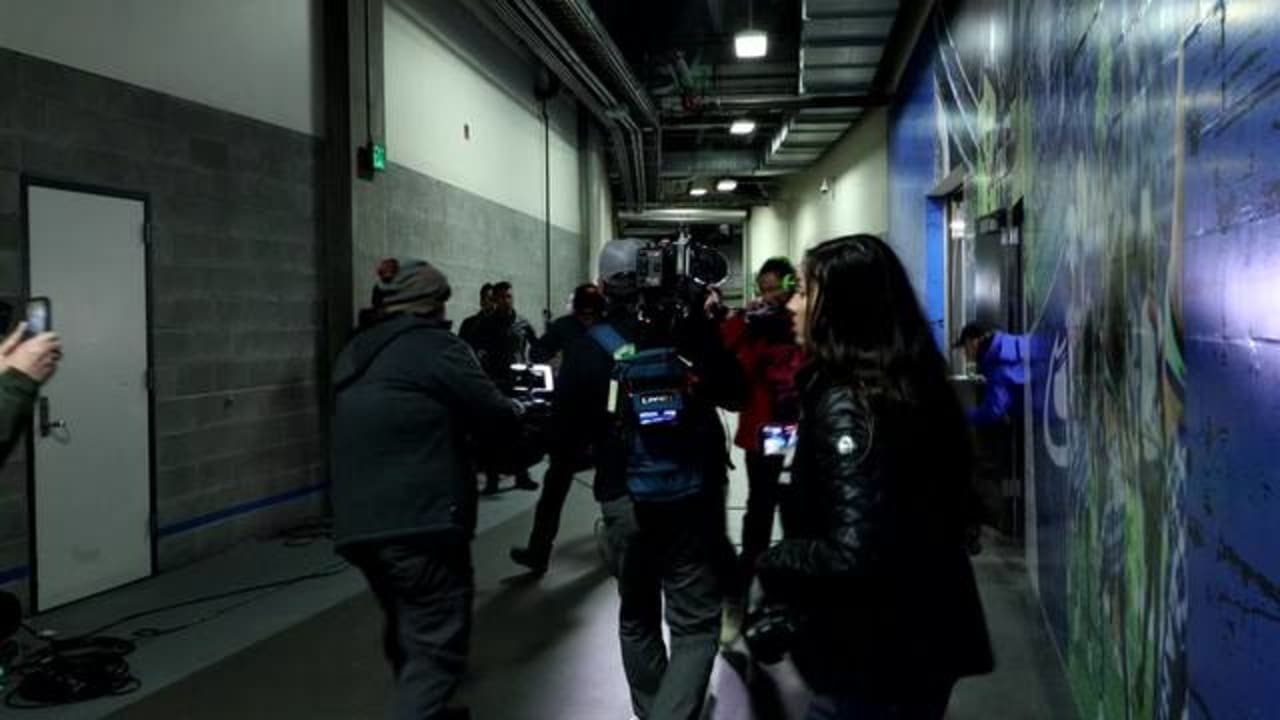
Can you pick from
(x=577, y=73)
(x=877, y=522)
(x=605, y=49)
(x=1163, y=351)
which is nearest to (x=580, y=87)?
(x=577, y=73)

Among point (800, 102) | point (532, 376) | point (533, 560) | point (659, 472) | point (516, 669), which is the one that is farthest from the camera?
point (800, 102)

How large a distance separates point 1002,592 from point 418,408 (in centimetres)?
373

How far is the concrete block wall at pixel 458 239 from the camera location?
825 cm

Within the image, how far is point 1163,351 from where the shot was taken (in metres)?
2.08

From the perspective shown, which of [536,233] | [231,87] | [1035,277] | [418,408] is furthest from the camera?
[536,233]

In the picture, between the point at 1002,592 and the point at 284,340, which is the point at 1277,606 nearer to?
the point at 1002,592

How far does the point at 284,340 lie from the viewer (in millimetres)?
7387

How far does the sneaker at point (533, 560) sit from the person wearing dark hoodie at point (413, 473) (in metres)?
2.95

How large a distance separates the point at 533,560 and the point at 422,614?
10.1ft

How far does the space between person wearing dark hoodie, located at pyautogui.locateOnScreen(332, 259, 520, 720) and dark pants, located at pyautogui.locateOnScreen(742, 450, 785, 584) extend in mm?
1841

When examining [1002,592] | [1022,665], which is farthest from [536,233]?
[1022,665]

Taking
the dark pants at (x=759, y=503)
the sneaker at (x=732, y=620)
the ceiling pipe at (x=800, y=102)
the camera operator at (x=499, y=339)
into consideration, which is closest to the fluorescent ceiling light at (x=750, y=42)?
the ceiling pipe at (x=800, y=102)

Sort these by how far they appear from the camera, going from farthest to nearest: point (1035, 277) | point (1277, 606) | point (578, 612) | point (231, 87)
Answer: point (231, 87), point (578, 612), point (1035, 277), point (1277, 606)

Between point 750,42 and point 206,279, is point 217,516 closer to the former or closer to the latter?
point 206,279
